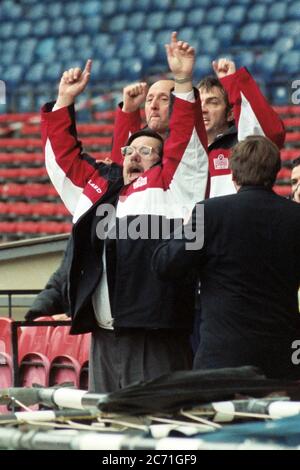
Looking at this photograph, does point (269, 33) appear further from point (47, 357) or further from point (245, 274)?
point (245, 274)

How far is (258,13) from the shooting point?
1700 cm

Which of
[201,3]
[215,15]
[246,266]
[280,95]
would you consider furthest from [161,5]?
[246,266]

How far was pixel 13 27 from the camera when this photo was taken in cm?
1988

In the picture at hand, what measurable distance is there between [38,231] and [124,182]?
31.4ft

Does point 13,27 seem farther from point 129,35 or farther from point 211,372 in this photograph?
point 211,372

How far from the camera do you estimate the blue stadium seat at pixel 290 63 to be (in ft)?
49.4

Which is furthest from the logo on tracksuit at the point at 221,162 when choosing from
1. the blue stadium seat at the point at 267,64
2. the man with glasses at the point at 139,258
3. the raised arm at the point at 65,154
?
the blue stadium seat at the point at 267,64

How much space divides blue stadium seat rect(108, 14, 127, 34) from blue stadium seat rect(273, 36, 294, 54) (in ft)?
11.3

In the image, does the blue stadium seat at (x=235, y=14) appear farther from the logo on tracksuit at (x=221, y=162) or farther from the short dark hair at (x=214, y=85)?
the logo on tracksuit at (x=221, y=162)

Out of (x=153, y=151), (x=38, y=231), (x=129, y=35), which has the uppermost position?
(x=129, y=35)

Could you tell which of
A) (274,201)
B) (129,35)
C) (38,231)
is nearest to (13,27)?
(129,35)

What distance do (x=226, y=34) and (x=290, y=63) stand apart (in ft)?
6.61

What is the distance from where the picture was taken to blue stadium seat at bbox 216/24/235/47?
55.7 ft

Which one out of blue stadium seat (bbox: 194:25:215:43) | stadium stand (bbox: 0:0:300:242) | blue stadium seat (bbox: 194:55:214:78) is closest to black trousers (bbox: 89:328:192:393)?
stadium stand (bbox: 0:0:300:242)
